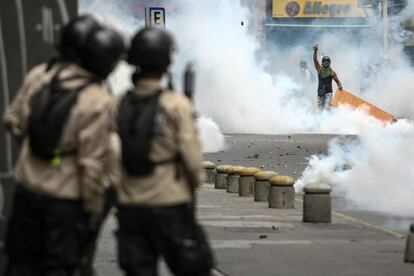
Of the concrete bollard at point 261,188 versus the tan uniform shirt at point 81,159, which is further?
the concrete bollard at point 261,188

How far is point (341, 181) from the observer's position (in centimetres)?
1934

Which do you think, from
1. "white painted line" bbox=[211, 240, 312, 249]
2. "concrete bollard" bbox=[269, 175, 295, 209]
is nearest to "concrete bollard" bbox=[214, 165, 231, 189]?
"concrete bollard" bbox=[269, 175, 295, 209]

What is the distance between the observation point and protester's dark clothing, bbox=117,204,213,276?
20.3ft

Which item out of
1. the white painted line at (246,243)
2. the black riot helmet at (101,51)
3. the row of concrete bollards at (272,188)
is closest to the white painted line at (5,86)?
the black riot helmet at (101,51)

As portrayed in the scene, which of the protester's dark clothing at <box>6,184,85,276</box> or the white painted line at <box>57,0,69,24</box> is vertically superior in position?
the white painted line at <box>57,0,69,24</box>

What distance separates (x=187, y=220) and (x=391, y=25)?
2224 inches

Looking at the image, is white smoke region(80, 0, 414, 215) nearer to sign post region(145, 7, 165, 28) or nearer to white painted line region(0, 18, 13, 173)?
sign post region(145, 7, 165, 28)

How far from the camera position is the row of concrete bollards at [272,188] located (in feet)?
45.8

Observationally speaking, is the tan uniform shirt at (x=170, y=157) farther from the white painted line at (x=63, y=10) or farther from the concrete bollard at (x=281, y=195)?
the concrete bollard at (x=281, y=195)

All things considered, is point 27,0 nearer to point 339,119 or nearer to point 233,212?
point 233,212

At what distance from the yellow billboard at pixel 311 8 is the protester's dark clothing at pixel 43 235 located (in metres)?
62.5

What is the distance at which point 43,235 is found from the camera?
20.6 feet

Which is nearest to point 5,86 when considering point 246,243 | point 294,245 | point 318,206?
point 246,243

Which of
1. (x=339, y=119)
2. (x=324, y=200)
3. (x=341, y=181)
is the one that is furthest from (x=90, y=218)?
(x=339, y=119)
